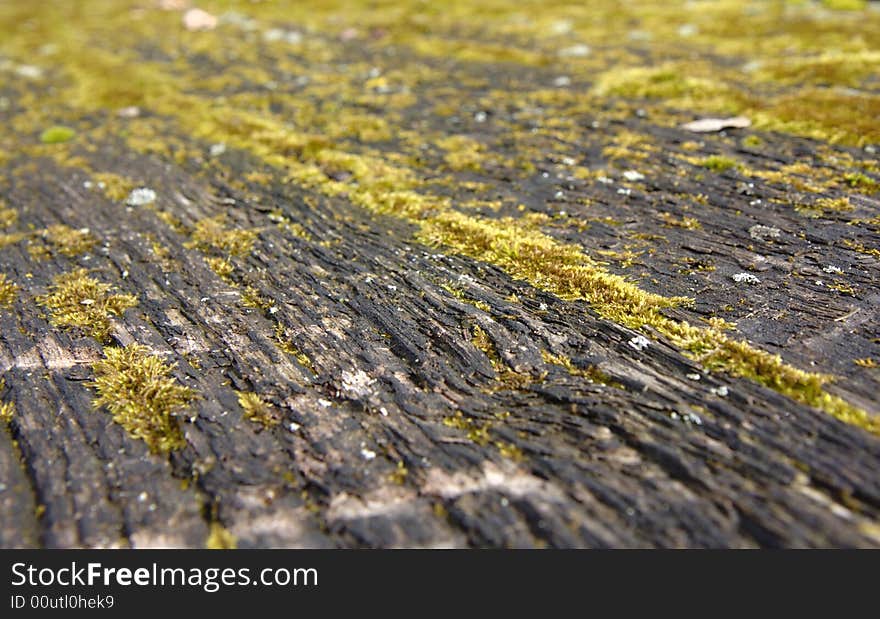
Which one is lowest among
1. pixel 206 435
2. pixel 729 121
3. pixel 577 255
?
pixel 206 435

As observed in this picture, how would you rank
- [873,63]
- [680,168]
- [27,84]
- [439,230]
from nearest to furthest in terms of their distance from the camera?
[439,230] < [680,168] < [873,63] < [27,84]

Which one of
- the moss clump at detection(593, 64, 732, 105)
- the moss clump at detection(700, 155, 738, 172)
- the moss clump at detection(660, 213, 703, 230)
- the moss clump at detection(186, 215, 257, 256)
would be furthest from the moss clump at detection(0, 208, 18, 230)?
the moss clump at detection(593, 64, 732, 105)

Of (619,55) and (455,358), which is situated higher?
(619,55)

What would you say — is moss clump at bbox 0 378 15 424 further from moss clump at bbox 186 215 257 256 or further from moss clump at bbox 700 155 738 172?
moss clump at bbox 700 155 738 172

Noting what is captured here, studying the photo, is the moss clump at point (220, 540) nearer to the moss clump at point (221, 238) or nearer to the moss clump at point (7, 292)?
the moss clump at point (221, 238)

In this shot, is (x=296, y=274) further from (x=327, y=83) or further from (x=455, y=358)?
(x=327, y=83)

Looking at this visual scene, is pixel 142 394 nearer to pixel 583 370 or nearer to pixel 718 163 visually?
pixel 583 370

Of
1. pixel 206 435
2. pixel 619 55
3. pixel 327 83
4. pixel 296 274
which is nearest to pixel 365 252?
pixel 296 274
